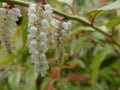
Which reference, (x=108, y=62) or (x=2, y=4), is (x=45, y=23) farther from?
(x=108, y=62)

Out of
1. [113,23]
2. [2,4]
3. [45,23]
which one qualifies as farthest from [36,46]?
[113,23]

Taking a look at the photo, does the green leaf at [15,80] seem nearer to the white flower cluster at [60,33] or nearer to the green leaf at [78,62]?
the green leaf at [78,62]

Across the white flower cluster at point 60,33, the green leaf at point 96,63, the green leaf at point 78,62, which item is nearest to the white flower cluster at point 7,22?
the white flower cluster at point 60,33

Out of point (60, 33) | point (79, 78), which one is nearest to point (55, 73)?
point (79, 78)

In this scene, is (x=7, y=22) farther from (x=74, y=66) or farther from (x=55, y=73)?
(x=74, y=66)

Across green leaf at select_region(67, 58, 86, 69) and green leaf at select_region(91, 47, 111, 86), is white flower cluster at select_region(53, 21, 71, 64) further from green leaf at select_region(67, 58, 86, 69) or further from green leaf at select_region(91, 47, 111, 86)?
green leaf at select_region(67, 58, 86, 69)

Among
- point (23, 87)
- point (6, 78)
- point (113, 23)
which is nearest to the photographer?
point (113, 23)
